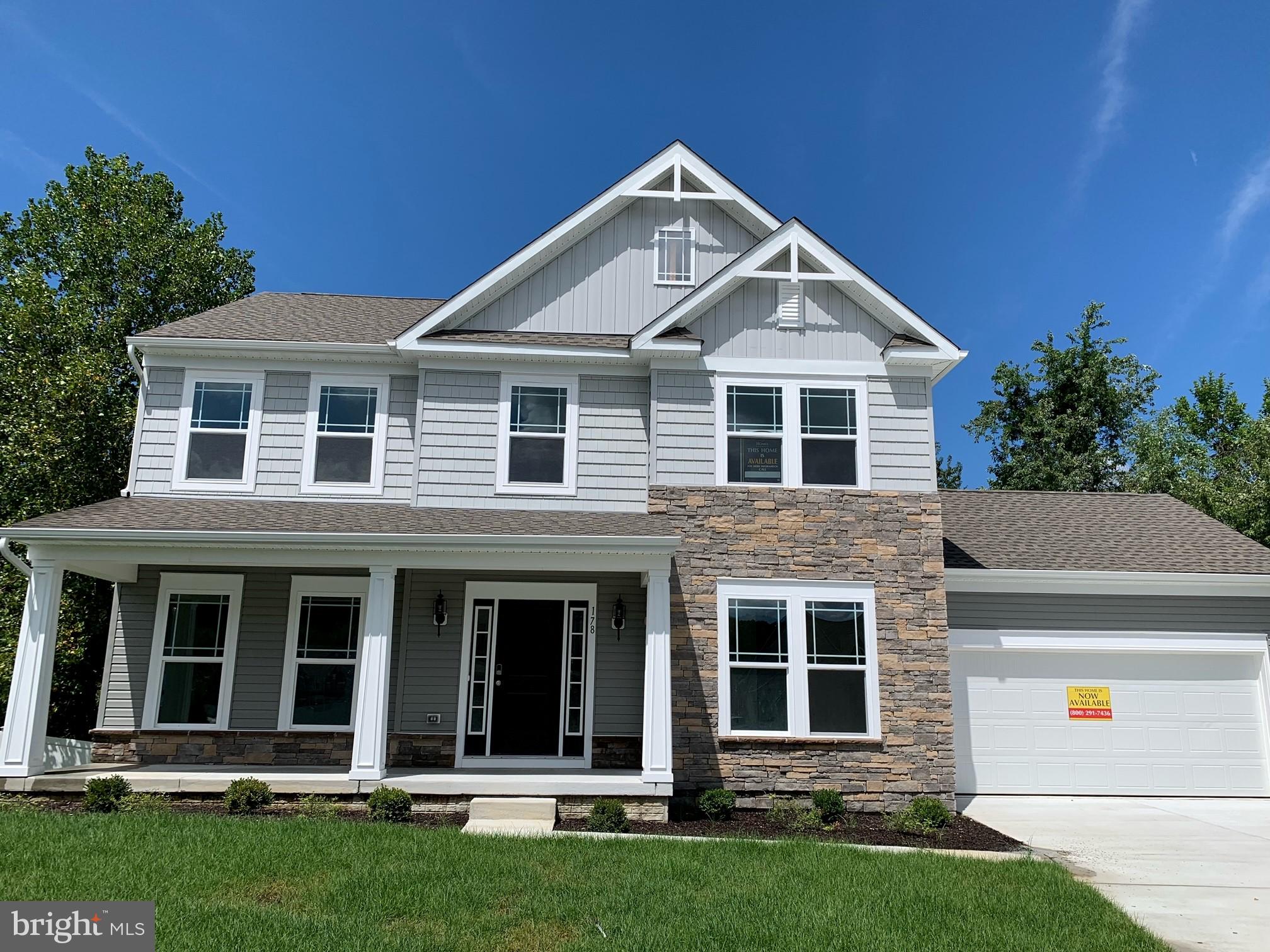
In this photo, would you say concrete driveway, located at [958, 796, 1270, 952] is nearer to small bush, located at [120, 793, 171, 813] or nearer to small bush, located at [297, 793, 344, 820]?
small bush, located at [297, 793, 344, 820]

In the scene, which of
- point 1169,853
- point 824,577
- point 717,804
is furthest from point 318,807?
point 1169,853

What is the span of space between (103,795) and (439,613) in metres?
4.14

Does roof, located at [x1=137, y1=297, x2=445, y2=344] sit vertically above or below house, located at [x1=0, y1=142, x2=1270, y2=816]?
above

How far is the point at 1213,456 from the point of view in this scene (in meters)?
28.5

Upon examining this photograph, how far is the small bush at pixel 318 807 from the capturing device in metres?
9.09

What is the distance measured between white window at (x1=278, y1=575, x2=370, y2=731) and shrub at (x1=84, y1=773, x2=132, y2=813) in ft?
7.93

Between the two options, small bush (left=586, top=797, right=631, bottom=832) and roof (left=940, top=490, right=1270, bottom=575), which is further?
roof (left=940, top=490, right=1270, bottom=575)

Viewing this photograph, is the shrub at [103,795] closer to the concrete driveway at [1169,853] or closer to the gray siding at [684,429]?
the gray siding at [684,429]

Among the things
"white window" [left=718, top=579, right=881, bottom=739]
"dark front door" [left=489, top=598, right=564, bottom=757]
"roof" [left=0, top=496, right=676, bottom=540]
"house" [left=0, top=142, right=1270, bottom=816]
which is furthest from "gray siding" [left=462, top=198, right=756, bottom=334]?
"white window" [left=718, top=579, right=881, bottom=739]

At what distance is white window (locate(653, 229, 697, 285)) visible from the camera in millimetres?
12719

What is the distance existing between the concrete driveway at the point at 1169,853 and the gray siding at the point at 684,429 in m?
5.49

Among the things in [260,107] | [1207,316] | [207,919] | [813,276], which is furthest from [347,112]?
[1207,316]

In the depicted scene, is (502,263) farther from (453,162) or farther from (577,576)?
(453,162)

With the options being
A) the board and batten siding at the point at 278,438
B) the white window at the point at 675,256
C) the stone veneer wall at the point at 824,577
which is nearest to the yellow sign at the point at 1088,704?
the stone veneer wall at the point at 824,577
